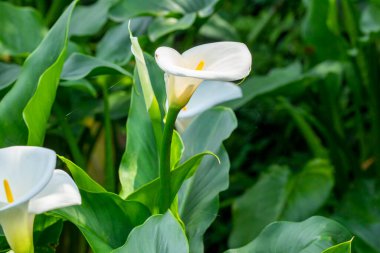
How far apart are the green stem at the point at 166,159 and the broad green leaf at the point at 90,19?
0.65 metres

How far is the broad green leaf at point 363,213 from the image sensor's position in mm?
1229

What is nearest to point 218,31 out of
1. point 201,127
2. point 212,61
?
point 201,127

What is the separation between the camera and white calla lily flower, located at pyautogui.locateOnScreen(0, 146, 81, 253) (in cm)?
68

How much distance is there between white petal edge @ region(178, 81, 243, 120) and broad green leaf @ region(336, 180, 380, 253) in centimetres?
39

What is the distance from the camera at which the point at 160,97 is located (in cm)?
96

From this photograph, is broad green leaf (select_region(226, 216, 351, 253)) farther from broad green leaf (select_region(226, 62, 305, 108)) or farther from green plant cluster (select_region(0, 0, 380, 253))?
broad green leaf (select_region(226, 62, 305, 108))

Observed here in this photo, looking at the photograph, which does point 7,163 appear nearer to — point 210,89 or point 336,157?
point 210,89

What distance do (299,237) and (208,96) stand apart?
26cm

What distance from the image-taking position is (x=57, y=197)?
69 centimetres

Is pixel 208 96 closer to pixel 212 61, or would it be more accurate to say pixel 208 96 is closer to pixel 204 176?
pixel 204 176

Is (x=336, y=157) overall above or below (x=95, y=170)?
above

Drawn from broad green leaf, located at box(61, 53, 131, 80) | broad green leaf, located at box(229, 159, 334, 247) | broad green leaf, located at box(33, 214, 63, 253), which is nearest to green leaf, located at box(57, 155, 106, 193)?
broad green leaf, located at box(33, 214, 63, 253)

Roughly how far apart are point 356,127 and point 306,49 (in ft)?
0.87

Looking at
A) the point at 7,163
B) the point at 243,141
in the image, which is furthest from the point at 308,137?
the point at 7,163
